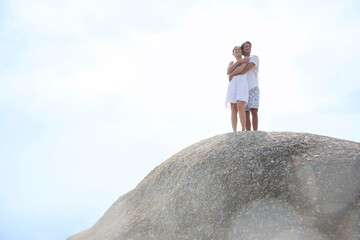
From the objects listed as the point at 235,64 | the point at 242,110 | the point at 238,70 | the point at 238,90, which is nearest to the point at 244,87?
the point at 238,90

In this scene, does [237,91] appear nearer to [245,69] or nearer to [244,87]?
[244,87]

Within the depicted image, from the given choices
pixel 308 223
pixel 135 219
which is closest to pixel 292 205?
pixel 308 223

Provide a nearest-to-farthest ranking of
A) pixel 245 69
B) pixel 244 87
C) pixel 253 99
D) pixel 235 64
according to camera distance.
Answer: pixel 244 87 → pixel 245 69 → pixel 235 64 → pixel 253 99

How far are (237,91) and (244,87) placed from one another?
0.94 ft

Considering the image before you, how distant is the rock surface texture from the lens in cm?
686

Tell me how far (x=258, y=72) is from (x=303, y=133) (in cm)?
438

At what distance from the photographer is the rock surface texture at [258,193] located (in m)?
6.86

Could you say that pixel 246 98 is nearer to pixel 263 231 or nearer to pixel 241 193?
pixel 241 193

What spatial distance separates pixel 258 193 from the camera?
7.49 m

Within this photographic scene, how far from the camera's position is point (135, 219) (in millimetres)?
9773

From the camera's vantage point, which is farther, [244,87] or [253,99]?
[253,99]

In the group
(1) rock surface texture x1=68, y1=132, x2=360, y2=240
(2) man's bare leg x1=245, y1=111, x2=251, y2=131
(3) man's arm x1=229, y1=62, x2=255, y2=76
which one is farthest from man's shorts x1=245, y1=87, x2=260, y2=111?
(1) rock surface texture x1=68, y1=132, x2=360, y2=240

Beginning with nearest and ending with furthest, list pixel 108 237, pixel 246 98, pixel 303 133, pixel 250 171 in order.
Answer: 1. pixel 250 171
2. pixel 303 133
3. pixel 108 237
4. pixel 246 98

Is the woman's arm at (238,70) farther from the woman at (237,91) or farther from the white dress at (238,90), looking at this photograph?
the white dress at (238,90)
